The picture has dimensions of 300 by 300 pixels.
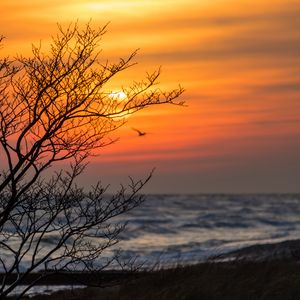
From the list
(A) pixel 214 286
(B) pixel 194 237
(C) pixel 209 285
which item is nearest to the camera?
(A) pixel 214 286

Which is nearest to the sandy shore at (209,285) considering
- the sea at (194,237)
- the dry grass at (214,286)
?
the dry grass at (214,286)

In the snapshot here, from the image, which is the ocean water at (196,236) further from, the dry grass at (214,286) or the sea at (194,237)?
the dry grass at (214,286)

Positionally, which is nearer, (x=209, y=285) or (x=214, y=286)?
(x=214, y=286)

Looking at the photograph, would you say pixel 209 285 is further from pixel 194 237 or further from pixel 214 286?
pixel 194 237

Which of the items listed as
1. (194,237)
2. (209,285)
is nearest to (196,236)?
(194,237)

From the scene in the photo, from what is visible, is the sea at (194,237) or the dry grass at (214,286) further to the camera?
the sea at (194,237)

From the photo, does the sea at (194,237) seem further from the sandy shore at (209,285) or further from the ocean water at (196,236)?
the sandy shore at (209,285)

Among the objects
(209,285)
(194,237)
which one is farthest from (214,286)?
(194,237)

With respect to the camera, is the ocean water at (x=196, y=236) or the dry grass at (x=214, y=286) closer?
the dry grass at (x=214, y=286)

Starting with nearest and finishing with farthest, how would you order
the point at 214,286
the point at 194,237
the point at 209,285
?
the point at 214,286
the point at 209,285
the point at 194,237

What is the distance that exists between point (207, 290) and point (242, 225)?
56811 mm

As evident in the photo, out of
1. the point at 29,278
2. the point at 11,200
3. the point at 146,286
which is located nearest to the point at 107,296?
the point at 146,286

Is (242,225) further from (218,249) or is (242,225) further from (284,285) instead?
(284,285)

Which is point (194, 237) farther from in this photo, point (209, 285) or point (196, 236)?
point (209, 285)
